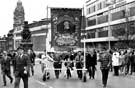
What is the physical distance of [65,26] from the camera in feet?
69.5

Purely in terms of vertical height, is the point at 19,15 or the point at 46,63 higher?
the point at 19,15

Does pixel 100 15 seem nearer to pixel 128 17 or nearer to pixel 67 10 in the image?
pixel 128 17

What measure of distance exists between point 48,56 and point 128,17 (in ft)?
148

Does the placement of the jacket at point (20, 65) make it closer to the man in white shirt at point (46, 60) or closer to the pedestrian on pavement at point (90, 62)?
the man in white shirt at point (46, 60)

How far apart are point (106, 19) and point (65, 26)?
59.6 metres

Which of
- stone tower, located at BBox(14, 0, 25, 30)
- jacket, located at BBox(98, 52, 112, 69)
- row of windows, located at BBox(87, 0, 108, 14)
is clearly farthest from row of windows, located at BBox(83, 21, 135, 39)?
stone tower, located at BBox(14, 0, 25, 30)

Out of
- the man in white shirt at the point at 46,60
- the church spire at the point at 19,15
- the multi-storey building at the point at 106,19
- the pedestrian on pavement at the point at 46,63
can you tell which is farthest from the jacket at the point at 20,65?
the church spire at the point at 19,15

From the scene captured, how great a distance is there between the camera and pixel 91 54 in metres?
20.5

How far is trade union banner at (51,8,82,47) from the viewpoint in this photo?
20750 mm

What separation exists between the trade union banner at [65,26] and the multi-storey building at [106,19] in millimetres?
37637

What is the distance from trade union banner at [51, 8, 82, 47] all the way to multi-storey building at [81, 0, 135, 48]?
1482 inches

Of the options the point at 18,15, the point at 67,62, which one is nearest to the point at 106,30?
the point at 67,62

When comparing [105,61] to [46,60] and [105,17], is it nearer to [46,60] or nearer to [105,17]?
[46,60]

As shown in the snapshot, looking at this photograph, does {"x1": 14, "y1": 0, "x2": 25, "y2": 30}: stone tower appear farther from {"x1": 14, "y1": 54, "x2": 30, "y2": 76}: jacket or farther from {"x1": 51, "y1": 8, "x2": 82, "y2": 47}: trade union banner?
{"x1": 14, "y1": 54, "x2": 30, "y2": 76}: jacket
